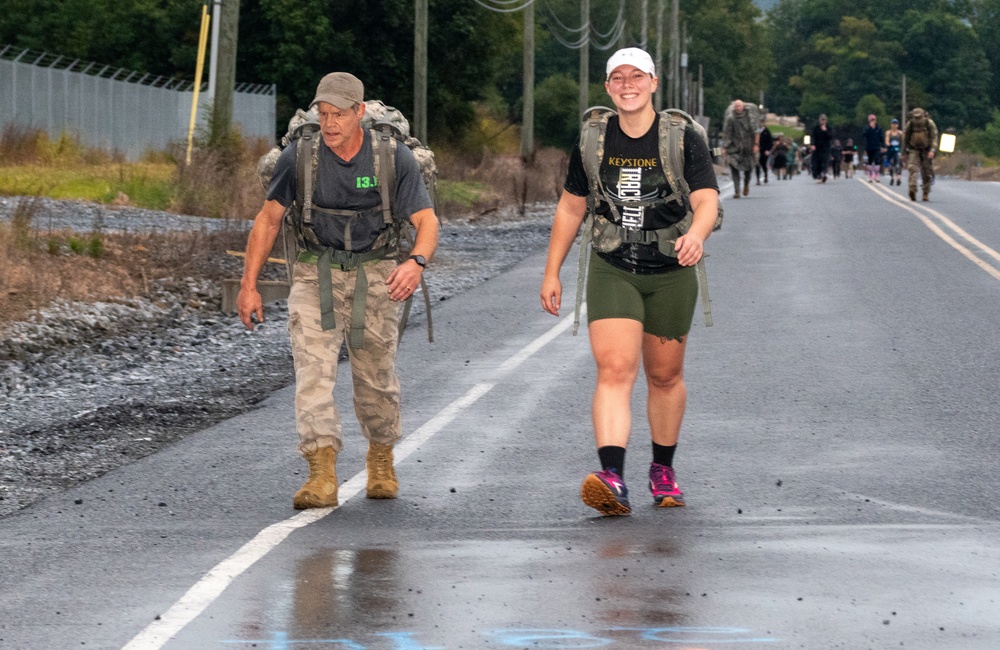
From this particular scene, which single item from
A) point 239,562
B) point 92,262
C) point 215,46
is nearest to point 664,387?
point 239,562

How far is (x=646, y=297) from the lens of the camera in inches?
291

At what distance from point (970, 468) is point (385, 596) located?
3470 mm

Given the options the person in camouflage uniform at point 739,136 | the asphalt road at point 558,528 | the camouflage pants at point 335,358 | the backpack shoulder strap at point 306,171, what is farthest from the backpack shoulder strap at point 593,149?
the person in camouflage uniform at point 739,136

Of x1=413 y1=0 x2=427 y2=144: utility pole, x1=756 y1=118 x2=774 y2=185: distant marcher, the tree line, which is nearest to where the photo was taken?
x1=413 y1=0 x2=427 y2=144: utility pole

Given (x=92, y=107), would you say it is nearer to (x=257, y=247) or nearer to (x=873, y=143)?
(x=873, y=143)

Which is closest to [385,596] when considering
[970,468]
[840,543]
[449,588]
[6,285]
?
[449,588]

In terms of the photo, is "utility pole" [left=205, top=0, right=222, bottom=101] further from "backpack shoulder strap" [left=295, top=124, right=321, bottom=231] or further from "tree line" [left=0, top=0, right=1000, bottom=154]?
"tree line" [left=0, top=0, right=1000, bottom=154]

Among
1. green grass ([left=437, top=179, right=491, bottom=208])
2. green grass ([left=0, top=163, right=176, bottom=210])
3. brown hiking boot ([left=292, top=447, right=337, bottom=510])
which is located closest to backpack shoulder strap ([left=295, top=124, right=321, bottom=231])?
brown hiking boot ([left=292, top=447, right=337, bottom=510])

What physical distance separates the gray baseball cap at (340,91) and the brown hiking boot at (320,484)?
4.69 ft

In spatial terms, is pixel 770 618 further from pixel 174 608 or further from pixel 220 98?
pixel 220 98

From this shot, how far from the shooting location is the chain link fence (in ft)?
124

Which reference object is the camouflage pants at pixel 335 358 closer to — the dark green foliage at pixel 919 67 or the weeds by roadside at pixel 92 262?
the weeds by roadside at pixel 92 262

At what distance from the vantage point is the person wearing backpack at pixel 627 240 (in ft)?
23.5

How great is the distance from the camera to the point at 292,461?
883 cm
